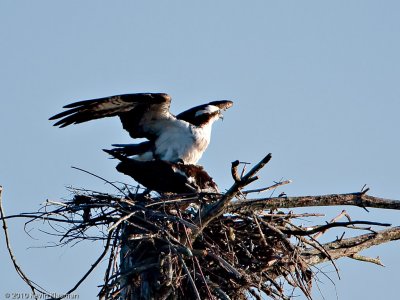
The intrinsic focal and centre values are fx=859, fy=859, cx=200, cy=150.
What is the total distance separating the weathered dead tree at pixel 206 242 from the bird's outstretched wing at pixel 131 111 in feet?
3.27

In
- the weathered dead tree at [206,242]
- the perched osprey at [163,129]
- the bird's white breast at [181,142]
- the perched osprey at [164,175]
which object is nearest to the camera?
the weathered dead tree at [206,242]

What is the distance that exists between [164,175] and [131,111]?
34.6 inches

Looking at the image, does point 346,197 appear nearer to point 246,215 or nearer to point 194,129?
point 246,215

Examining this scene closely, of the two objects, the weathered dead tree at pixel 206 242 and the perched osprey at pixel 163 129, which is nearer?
the weathered dead tree at pixel 206 242

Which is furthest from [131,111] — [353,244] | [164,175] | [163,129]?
[353,244]

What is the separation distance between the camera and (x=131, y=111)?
31.1ft

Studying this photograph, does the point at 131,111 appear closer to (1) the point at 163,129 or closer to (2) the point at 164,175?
(1) the point at 163,129

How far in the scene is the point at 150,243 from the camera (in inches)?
297

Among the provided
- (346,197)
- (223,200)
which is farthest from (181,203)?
(346,197)

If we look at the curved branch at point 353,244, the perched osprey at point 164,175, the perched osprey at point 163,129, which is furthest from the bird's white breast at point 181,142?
the curved branch at point 353,244

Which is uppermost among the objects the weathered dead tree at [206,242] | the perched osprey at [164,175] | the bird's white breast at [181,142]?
the bird's white breast at [181,142]

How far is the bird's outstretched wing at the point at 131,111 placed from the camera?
8.62m

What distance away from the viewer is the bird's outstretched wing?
862cm

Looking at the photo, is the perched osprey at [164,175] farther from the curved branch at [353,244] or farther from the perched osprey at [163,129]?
the curved branch at [353,244]
